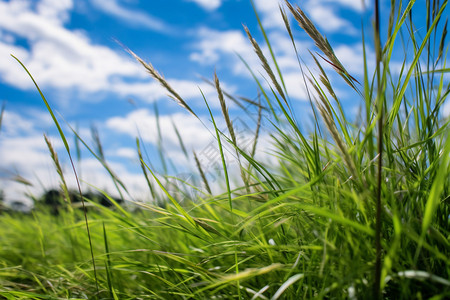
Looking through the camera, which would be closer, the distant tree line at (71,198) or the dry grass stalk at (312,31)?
the dry grass stalk at (312,31)

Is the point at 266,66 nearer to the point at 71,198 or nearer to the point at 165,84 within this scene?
the point at 165,84

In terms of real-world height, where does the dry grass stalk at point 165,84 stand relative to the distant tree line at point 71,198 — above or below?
above

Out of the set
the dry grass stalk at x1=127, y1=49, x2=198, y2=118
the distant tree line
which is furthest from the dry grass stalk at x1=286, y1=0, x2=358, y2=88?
the distant tree line

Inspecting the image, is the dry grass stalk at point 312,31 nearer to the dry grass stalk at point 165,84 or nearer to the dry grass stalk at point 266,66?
the dry grass stalk at point 266,66

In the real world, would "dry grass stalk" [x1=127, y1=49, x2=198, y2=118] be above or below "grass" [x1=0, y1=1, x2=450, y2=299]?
above

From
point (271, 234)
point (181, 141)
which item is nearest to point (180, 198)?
point (181, 141)

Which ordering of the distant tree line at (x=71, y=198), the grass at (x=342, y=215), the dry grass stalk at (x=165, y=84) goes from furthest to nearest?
the distant tree line at (x=71, y=198)
the dry grass stalk at (x=165, y=84)
the grass at (x=342, y=215)

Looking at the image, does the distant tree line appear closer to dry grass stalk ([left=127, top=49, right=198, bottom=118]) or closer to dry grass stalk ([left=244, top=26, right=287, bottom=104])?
dry grass stalk ([left=127, top=49, right=198, bottom=118])

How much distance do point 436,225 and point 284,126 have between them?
0.55 meters

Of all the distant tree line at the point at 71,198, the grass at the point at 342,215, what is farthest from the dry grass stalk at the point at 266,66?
the distant tree line at the point at 71,198

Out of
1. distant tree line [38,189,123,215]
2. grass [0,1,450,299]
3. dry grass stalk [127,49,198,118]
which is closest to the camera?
grass [0,1,450,299]

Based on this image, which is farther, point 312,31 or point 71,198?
point 71,198

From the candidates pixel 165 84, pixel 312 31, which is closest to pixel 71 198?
pixel 165 84

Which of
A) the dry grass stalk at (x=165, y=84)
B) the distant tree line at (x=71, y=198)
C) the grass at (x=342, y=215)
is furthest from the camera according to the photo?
the distant tree line at (x=71, y=198)
